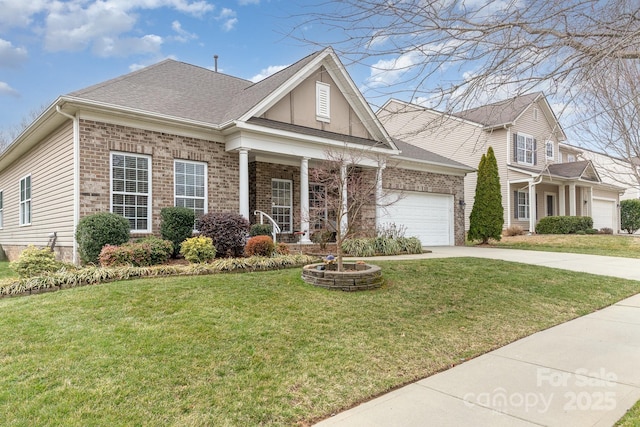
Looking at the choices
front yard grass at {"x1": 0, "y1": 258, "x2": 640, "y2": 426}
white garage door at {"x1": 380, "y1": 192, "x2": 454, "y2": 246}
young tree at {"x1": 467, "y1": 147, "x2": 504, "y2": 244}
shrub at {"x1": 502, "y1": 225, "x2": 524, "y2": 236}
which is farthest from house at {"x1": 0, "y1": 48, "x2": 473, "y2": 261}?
shrub at {"x1": 502, "y1": 225, "x2": 524, "y2": 236}

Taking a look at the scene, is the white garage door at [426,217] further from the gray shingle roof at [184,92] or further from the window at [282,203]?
the gray shingle roof at [184,92]

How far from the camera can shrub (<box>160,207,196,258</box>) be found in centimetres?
959

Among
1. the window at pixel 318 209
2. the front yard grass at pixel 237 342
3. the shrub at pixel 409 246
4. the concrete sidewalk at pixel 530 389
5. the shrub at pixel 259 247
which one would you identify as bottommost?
the concrete sidewalk at pixel 530 389

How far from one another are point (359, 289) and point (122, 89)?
844 cm

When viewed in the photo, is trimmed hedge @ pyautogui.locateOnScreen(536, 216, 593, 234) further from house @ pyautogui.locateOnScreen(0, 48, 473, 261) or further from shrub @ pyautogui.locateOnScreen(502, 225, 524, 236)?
house @ pyautogui.locateOnScreen(0, 48, 473, 261)

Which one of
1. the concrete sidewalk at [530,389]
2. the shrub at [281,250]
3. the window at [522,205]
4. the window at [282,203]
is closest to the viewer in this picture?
the concrete sidewalk at [530,389]

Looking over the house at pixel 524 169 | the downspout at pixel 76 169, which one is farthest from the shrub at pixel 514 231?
the downspout at pixel 76 169

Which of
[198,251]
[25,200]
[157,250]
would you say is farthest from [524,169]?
[25,200]

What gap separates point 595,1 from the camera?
3734 mm

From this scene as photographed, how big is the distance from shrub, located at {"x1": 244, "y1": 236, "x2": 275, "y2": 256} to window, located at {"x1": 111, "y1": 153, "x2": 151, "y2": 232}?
2.82 m

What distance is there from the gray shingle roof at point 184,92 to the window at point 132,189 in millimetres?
1317

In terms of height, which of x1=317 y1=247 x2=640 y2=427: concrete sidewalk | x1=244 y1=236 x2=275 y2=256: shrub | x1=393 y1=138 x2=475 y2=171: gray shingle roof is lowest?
x1=317 y1=247 x2=640 y2=427: concrete sidewalk

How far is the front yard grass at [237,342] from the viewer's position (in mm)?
3086

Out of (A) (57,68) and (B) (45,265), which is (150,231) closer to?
(B) (45,265)
